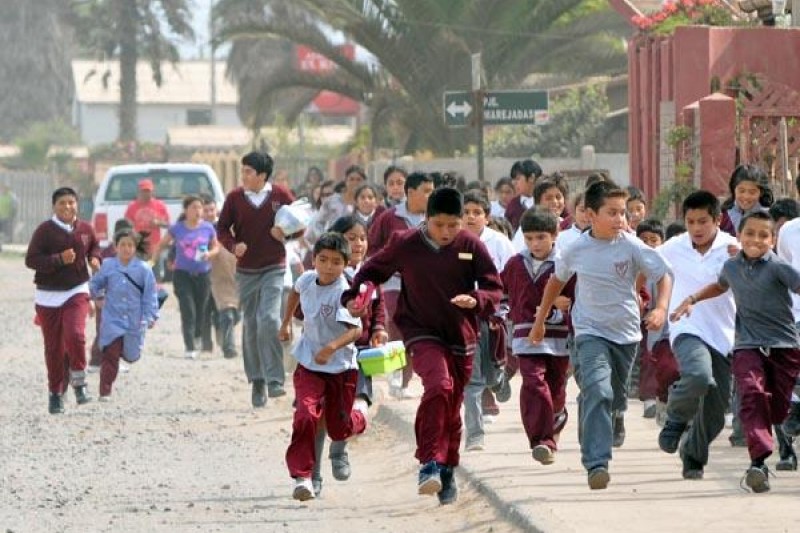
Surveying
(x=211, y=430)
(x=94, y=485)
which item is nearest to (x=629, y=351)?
(x=94, y=485)

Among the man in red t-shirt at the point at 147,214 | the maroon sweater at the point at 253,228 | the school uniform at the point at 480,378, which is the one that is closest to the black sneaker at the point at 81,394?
the maroon sweater at the point at 253,228

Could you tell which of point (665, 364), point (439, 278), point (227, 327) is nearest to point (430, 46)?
point (227, 327)

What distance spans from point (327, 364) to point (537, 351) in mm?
1143

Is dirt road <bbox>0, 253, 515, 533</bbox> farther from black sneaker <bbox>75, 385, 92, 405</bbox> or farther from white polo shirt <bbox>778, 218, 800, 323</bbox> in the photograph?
white polo shirt <bbox>778, 218, 800, 323</bbox>

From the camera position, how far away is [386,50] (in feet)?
112

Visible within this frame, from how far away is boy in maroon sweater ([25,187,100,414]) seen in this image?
703 inches

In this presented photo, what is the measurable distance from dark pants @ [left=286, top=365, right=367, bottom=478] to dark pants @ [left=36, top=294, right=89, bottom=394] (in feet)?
18.6

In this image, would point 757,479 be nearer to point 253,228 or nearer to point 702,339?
point 702,339

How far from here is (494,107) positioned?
23.7 meters

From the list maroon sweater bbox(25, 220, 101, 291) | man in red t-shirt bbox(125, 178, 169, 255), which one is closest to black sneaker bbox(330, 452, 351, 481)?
maroon sweater bbox(25, 220, 101, 291)

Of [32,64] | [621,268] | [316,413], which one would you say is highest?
[32,64]

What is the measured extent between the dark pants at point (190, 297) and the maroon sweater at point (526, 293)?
1097 cm

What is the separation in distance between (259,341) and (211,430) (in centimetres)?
120

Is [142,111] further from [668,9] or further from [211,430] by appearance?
[211,430]
